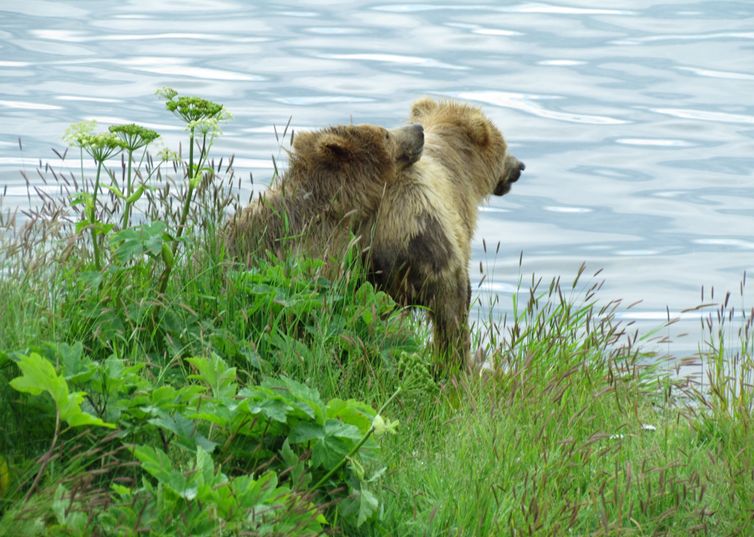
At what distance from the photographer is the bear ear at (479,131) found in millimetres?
6836

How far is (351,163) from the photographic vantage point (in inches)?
239

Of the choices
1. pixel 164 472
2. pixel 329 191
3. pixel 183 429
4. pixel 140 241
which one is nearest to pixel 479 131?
pixel 329 191

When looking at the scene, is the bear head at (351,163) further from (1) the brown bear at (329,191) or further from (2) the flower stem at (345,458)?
(2) the flower stem at (345,458)

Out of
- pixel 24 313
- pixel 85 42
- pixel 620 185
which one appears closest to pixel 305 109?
pixel 620 185

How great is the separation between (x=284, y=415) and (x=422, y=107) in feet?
10.9

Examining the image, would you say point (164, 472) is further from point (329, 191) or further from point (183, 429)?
point (329, 191)

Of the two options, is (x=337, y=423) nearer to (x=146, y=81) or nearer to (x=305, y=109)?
(x=305, y=109)

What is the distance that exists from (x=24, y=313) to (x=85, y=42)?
741 inches

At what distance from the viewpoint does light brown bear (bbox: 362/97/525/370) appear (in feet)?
19.7

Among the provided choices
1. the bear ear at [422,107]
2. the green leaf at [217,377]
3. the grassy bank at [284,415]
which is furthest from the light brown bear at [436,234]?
the green leaf at [217,377]

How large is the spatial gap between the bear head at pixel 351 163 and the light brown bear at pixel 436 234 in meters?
0.07

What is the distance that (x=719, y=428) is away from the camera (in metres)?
5.55

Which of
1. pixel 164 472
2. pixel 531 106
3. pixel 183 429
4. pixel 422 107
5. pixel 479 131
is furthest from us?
pixel 531 106

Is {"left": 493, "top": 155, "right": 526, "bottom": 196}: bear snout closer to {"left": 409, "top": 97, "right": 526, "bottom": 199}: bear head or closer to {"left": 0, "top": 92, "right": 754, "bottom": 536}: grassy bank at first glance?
{"left": 409, "top": 97, "right": 526, "bottom": 199}: bear head
